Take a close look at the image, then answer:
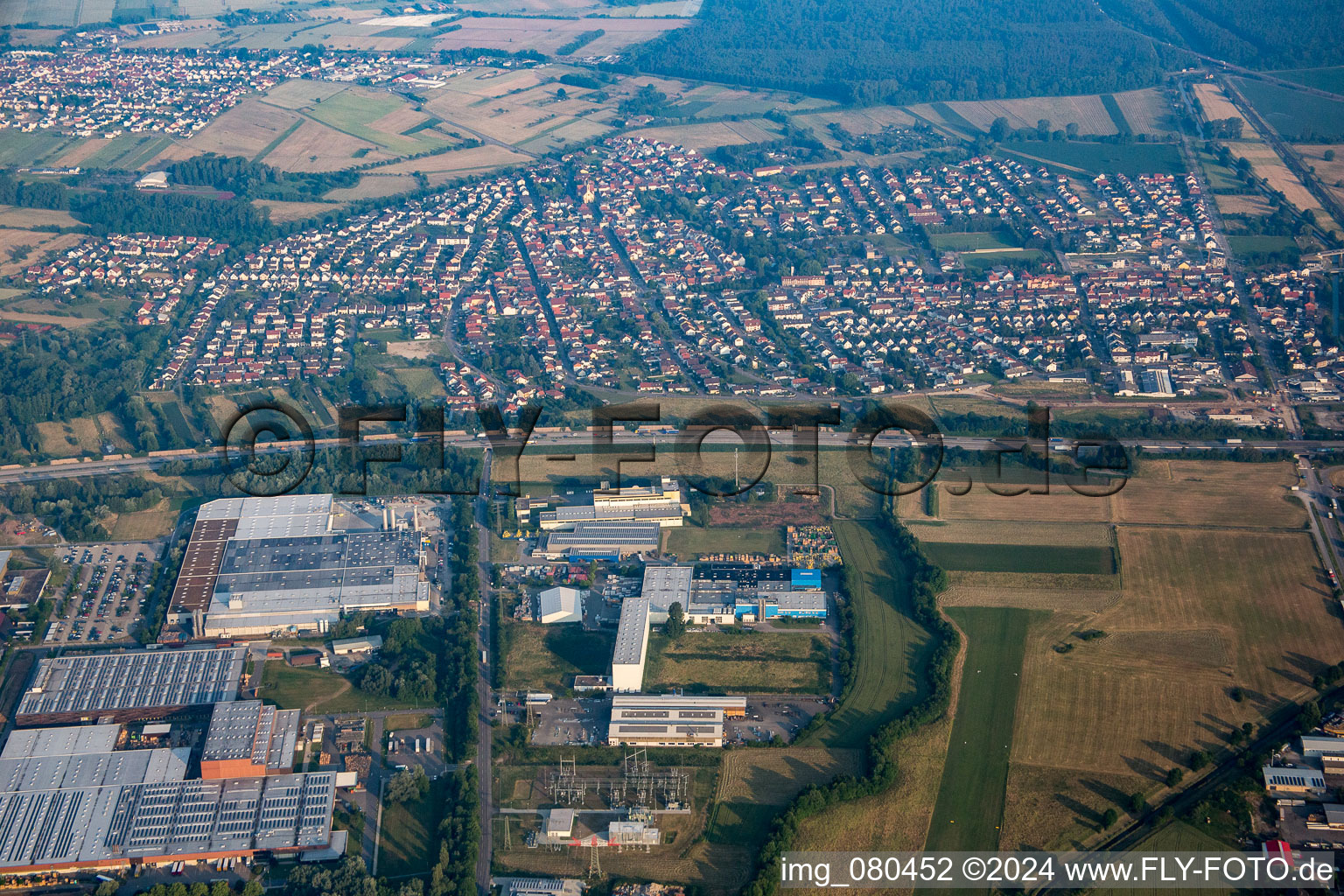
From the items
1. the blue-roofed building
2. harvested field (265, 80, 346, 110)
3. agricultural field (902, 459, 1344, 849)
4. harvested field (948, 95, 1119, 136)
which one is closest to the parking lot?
the blue-roofed building

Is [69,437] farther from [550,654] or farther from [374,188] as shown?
[374,188]

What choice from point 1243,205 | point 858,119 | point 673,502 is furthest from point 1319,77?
point 673,502

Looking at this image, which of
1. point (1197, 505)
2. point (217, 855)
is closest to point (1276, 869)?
point (1197, 505)

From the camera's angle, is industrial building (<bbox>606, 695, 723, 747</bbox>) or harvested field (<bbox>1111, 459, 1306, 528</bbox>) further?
harvested field (<bbox>1111, 459, 1306, 528</bbox>)

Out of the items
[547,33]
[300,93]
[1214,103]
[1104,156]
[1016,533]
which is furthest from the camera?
[547,33]

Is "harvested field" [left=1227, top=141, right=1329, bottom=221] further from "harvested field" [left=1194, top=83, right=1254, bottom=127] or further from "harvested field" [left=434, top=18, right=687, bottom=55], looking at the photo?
"harvested field" [left=434, top=18, right=687, bottom=55]

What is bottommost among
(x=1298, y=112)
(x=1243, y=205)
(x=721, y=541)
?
(x=1243, y=205)

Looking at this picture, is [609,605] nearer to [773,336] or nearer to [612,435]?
[612,435]
